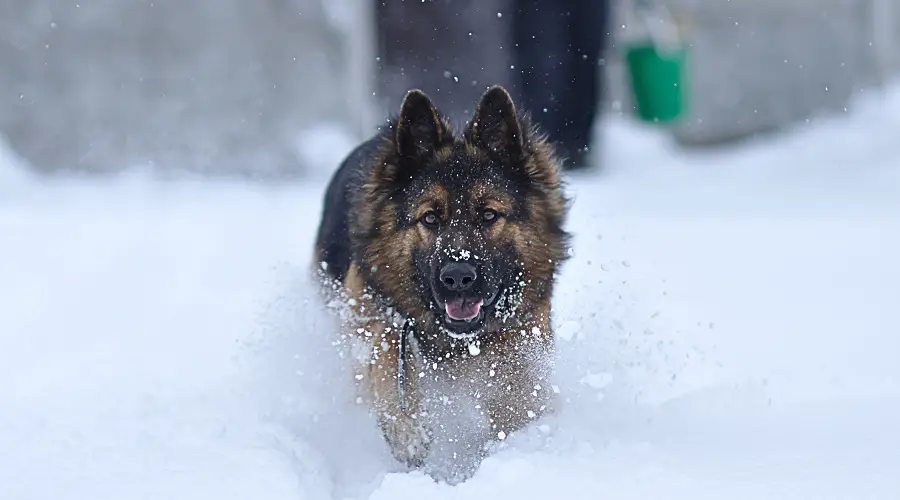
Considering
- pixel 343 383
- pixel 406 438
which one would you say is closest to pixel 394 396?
pixel 406 438

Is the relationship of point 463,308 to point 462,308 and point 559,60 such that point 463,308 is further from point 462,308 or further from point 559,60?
point 559,60

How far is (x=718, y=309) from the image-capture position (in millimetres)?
6102

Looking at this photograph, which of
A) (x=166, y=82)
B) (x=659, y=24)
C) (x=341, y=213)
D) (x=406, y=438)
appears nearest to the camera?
(x=406, y=438)

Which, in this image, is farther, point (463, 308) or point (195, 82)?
point (195, 82)

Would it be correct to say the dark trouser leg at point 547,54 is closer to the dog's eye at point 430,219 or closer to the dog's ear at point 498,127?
the dog's ear at point 498,127

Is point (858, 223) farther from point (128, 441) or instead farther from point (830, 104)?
point (128, 441)

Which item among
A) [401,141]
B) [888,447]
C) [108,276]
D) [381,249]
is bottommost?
[108,276]

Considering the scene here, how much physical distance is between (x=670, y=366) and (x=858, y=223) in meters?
3.79

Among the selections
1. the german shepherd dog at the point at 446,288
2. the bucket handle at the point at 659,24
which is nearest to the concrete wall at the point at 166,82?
the bucket handle at the point at 659,24

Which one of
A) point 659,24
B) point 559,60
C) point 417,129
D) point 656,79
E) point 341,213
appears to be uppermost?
point 659,24

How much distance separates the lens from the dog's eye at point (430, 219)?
13.3 feet

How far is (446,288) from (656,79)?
8510mm

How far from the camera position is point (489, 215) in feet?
13.3

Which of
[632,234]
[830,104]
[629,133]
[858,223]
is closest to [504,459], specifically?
[632,234]
